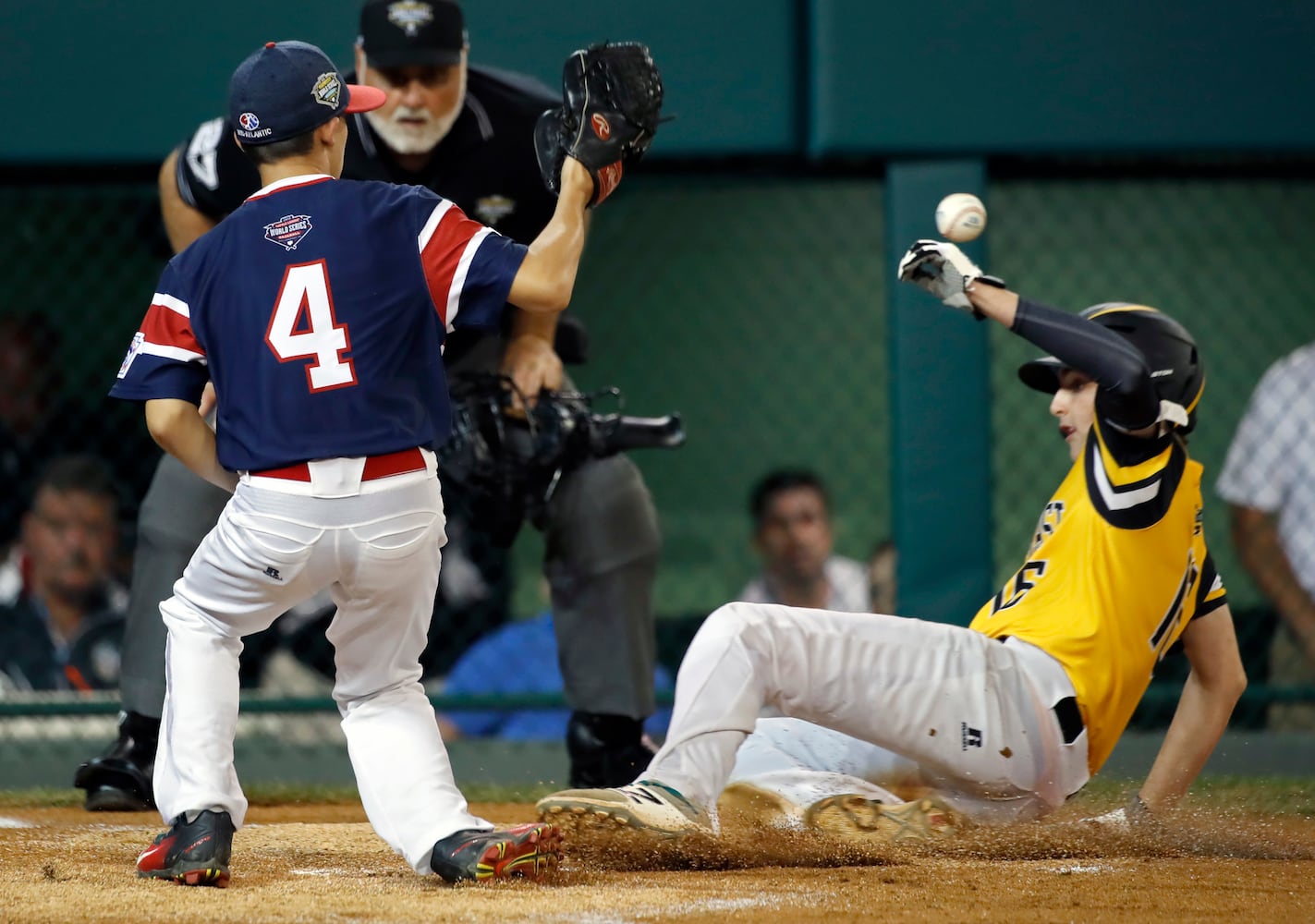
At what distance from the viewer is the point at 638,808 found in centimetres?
221

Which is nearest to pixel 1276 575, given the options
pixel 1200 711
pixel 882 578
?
pixel 882 578

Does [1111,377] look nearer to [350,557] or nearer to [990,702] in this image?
[990,702]

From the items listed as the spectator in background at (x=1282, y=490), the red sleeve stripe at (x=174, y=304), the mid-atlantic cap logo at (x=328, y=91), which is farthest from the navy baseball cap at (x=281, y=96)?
the spectator in background at (x=1282, y=490)

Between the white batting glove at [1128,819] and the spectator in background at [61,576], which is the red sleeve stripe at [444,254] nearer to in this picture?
the white batting glove at [1128,819]

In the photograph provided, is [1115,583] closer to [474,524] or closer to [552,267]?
[552,267]

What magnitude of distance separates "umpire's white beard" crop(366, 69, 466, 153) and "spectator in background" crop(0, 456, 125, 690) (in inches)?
72.0

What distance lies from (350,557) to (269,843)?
75cm

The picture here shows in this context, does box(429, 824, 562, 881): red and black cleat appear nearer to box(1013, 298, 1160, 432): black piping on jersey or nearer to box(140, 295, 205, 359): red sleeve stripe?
box(140, 295, 205, 359): red sleeve stripe

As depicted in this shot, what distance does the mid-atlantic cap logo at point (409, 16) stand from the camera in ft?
10.7

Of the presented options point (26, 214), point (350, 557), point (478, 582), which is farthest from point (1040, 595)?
point (26, 214)

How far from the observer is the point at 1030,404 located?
19.5 feet

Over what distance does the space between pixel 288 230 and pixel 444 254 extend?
0.75 feet

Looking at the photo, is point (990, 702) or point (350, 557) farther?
point (990, 702)

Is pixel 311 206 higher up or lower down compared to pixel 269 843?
higher up
